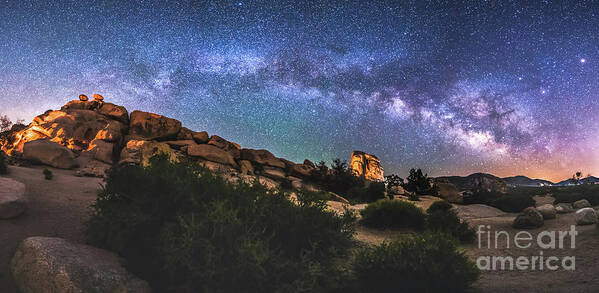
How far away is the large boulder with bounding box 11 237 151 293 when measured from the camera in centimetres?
427

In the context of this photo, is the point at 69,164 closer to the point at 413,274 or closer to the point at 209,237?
the point at 209,237

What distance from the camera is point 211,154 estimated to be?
1162 inches

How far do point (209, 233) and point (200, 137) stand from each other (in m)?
29.8

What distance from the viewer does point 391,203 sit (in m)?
13.6

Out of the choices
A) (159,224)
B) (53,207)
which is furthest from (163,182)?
(53,207)

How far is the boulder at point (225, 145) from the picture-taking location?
32.2m

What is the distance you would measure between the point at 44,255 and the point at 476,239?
12.7m

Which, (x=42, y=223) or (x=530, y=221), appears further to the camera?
(x=530, y=221)

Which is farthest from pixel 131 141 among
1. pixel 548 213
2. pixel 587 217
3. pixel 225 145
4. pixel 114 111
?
pixel 587 217

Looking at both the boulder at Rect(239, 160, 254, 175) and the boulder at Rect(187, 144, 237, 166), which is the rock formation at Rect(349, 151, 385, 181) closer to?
the boulder at Rect(239, 160, 254, 175)

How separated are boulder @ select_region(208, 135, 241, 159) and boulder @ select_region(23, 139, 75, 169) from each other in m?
13.5

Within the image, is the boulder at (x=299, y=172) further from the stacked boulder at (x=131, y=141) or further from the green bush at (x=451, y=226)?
the green bush at (x=451, y=226)

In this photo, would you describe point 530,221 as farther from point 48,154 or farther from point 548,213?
point 48,154

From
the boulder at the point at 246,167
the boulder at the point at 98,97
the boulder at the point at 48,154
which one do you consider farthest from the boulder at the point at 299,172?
the boulder at the point at 98,97
